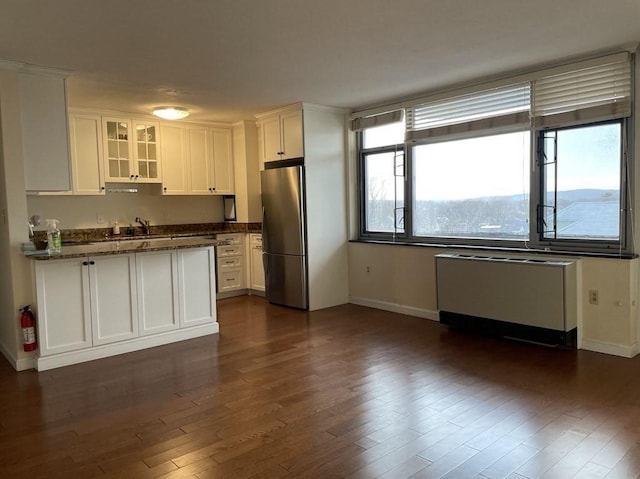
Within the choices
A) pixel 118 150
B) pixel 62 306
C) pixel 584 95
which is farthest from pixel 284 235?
pixel 584 95

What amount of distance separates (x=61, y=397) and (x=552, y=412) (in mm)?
3163

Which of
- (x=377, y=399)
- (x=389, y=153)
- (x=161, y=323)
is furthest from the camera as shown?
(x=389, y=153)

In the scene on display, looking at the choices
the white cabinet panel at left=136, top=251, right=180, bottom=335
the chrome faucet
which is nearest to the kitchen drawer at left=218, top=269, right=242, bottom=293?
the chrome faucet

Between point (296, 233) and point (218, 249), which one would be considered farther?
point (218, 249)

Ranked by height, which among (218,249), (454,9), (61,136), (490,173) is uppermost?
(454,9)

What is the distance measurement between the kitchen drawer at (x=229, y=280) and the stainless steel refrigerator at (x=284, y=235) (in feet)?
2.33

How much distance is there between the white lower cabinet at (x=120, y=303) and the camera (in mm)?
3803

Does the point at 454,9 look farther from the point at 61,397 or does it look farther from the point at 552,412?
the point at 61,397

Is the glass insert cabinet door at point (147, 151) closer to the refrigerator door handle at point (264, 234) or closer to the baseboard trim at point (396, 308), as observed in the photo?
the refrigerator door handle at point (264, 234)

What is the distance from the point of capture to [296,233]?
18.7ft

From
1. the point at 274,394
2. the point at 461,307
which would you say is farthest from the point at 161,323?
the point at 461,307

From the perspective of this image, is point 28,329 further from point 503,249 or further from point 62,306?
point 503,249

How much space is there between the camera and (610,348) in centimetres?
388

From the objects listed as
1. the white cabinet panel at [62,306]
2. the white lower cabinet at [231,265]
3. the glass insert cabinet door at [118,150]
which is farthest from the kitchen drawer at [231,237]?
the white cabinet panel at [62,306]
